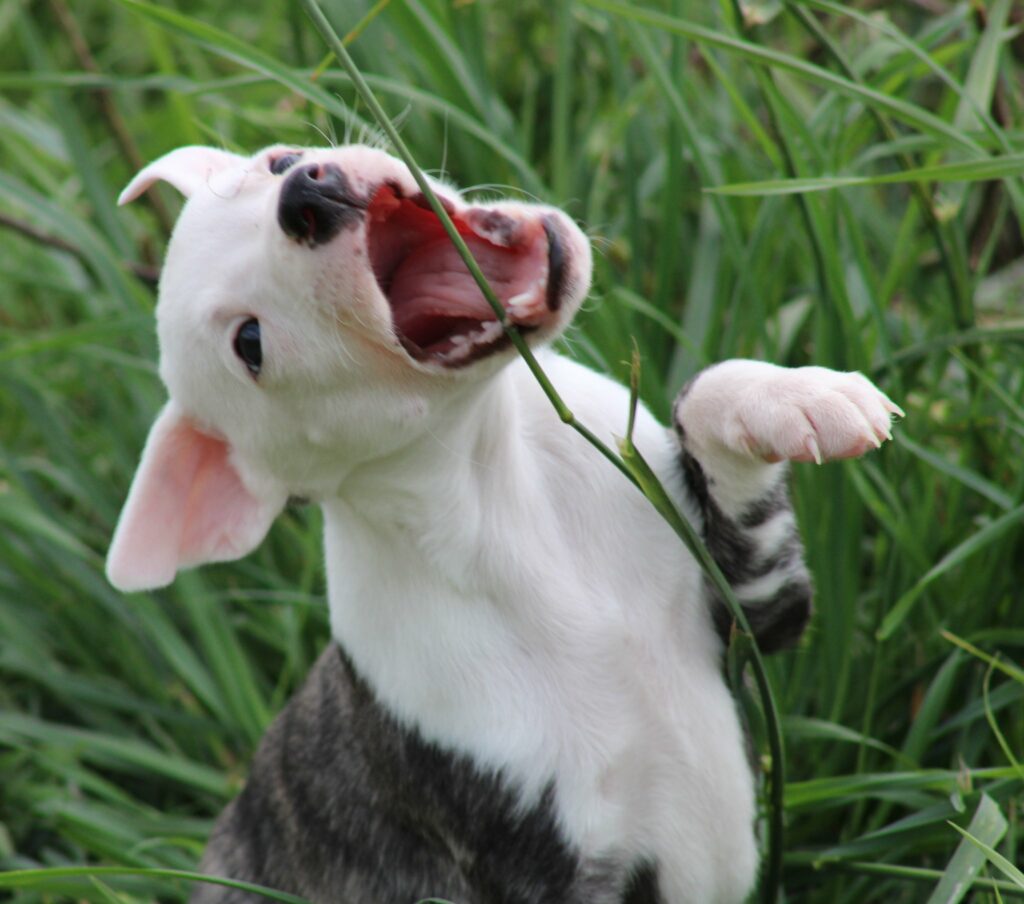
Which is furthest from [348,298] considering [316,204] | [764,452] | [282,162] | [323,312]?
[764,452]

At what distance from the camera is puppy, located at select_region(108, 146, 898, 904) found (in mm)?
2676

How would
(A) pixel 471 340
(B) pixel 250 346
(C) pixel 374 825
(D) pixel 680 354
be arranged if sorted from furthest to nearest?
(D) pixel 680 354
(C) pixel 374 825
(B) pixel 250 346
(A) pixel 471 340

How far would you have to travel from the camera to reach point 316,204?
2516 millimetres

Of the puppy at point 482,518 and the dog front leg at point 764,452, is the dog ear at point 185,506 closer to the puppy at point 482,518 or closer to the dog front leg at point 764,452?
the puppy at point 482,518

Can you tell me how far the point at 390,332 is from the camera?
2604 millimetres

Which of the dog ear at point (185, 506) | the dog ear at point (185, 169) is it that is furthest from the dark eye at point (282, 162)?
the dog ear at point (185, 506)

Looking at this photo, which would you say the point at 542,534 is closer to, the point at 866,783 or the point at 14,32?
the point at 866,783

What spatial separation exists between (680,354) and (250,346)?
1998 mm

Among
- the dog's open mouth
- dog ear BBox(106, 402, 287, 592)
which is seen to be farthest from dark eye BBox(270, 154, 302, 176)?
dog ear BBox(106, 402, 287, 592)

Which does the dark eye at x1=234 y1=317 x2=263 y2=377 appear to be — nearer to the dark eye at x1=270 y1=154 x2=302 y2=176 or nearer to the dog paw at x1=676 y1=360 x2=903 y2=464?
the dark eye at x1=270 y1=154 x2=302 y2=176

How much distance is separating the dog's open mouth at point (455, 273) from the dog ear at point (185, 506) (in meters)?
0.55

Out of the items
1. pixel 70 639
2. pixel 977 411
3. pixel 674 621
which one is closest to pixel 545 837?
pixel 674 621

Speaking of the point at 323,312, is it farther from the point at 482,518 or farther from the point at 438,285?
the point at 482,518

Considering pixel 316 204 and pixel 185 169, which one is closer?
pixel 316 204
